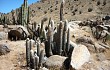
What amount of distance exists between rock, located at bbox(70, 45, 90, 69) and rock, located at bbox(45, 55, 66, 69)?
2.12ft

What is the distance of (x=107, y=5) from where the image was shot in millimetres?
33750

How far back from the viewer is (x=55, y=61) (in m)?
13.4

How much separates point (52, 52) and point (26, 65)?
179 centimetres

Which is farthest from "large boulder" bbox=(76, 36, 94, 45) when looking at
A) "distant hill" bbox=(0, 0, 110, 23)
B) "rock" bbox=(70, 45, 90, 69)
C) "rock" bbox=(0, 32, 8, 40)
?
"distant hill" bbox=(0, 0, 110, 23)

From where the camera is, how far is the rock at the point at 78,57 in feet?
42.8

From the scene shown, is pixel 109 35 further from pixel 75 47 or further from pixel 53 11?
pixel 53 11

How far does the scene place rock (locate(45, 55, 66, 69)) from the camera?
13.2 m

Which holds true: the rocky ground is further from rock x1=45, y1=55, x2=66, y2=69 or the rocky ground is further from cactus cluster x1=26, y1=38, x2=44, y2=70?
cactus cluster x1=26, y1=38, x2=44, y2=70

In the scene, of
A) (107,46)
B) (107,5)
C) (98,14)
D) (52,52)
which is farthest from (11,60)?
(107,5)

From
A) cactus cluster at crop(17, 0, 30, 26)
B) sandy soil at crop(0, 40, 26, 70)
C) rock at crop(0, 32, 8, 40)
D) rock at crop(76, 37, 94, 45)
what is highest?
cactus cluster at crop(17, 0, 30, 26)

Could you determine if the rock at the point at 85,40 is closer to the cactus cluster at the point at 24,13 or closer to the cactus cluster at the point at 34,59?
the cactus cluster at the point at 34,59

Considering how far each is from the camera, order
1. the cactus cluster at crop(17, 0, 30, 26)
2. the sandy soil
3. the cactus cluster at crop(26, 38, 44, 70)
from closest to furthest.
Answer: the cactus cluster at crop(26, 38, 44, 70), the sandy soil, the cactus cluster at crop(17, 0, 30, 26)

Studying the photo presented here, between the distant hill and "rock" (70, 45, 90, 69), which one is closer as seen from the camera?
"rock" (70, 45, 90, 69)

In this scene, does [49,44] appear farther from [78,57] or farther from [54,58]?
[78,57]
